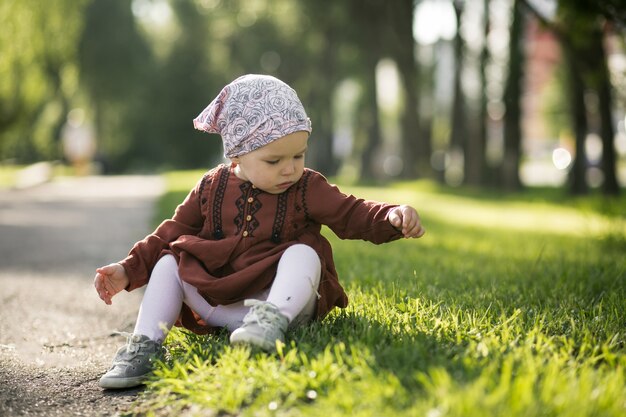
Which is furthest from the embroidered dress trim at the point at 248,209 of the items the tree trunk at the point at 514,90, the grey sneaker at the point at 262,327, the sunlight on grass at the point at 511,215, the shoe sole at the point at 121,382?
the tree trunk at the point at 514,90

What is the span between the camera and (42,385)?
311cm

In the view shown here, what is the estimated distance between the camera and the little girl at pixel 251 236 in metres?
3.12

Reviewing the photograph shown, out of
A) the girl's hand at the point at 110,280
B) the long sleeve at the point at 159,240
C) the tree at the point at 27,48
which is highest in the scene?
the tree at the point at 27,48

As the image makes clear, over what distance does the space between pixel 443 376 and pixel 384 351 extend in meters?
0.46

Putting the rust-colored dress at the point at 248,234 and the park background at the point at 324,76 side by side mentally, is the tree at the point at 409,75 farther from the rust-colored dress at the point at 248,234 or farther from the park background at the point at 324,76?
the rust-colored dress at the point at 248,234

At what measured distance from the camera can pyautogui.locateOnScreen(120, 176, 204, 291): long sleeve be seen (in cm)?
332

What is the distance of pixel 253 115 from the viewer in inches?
126

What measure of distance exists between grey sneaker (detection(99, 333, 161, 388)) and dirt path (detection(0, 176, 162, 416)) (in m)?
0.05

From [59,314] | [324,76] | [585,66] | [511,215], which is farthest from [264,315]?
[324,76]

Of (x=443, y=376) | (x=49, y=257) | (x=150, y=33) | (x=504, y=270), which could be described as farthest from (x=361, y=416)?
(x=150, y=33)

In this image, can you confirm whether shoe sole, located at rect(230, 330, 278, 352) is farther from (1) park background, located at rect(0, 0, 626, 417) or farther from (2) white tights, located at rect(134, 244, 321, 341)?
(2) white tights, located at rect(134, 244, 321, 341)

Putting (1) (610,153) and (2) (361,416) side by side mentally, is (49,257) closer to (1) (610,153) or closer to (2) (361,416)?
(2) (361,416)

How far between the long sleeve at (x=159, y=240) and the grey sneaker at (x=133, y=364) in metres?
0.32

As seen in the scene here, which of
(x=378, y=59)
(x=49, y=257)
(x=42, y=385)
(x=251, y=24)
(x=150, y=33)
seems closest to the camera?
(x=42, y=385)
